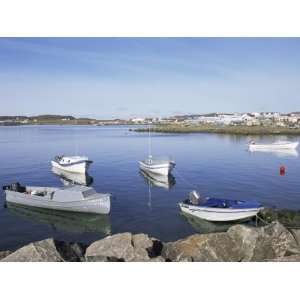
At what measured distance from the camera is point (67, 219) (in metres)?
10.2

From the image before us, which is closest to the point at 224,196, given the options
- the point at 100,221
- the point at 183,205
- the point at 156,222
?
the point at 183,205

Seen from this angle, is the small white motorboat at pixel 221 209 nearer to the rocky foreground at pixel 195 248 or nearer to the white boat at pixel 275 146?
the rocky foreground at pixel 195 248

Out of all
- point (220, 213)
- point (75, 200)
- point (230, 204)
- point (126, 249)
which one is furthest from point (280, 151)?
point (126, 249)

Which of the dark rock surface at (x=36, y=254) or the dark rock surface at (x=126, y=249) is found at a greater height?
the dark rock surface at (x=36, y=254)

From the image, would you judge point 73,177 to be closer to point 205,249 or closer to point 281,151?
point 205,249

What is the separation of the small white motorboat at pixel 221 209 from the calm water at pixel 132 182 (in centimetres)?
28

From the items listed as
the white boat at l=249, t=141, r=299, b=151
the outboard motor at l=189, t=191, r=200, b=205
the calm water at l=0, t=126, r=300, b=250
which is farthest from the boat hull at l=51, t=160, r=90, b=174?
the white boat at l=249, t=141, r=299, b=151

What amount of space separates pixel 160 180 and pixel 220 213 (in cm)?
605

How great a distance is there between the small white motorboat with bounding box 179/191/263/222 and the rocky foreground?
7.94ft

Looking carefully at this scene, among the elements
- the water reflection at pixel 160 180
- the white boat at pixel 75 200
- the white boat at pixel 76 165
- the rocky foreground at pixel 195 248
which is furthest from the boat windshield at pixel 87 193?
the white boat at pixel 76 165

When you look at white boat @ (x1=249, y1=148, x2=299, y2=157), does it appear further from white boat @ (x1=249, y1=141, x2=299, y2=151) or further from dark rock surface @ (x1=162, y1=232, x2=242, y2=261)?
dark rock surface @ (x1=162, y1=232, x2=242, y2=261)

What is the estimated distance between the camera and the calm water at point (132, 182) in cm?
927

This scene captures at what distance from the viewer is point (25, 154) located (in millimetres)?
19828
